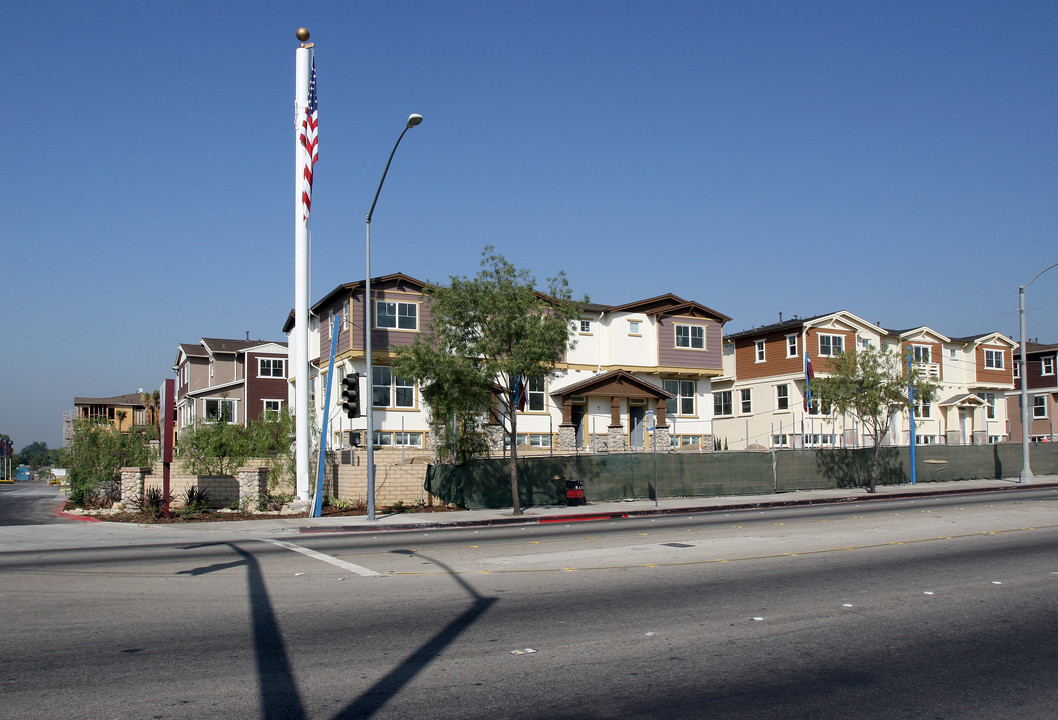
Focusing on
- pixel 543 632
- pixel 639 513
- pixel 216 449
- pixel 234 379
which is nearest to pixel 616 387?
pixel 639 513

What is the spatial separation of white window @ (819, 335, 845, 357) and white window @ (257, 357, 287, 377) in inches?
1311

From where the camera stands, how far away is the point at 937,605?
10.1 m

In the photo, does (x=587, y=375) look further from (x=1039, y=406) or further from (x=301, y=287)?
(x=1039, y=406)

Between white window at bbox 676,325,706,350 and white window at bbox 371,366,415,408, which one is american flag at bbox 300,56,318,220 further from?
white window at bbox 676,325,706,350

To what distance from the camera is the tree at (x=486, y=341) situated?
23.2 m

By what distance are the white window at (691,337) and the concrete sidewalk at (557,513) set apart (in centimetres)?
1157

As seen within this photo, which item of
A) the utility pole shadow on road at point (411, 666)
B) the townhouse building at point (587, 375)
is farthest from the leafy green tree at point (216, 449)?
the utility pole shadow on road at point (411, 666)

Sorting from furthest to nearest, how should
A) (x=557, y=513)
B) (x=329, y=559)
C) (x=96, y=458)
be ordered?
(x=96, y=458)
(x=557, y=513)
(x=329, y=559)

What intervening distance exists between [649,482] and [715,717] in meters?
24.3

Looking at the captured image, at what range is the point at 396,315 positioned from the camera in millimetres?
Answer: 35875

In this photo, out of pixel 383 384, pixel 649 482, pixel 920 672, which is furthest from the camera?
pixel 383 384

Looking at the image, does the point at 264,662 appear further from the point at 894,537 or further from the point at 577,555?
the point at 894,537

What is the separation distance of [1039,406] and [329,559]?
64.2 metres

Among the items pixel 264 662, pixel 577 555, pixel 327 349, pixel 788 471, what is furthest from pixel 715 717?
pixel 327 349
